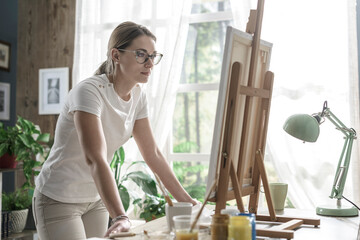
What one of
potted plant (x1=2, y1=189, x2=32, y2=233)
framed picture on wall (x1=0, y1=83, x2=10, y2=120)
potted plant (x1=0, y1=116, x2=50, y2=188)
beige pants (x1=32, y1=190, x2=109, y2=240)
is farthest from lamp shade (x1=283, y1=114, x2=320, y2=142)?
framed picture on wall (x1=0, y1=83, x2=10, y2=120)

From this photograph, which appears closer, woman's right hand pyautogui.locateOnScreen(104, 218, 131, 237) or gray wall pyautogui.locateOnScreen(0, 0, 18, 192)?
woman's right hand pyautogui.locateOnScreen(104, 218, 131, 237)

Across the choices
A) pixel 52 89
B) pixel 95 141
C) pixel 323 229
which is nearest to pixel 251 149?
pixel 323 229

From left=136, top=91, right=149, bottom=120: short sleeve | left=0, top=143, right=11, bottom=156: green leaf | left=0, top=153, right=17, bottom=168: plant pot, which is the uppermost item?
left=136, top=91, right=149, bottom=120: short sleeve

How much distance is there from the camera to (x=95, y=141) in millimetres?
1665

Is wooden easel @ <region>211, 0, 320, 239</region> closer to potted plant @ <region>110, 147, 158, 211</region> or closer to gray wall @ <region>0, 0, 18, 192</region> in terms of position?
potted plant @ <region>110, 147, 158, 211</region>

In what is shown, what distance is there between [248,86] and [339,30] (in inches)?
73.7

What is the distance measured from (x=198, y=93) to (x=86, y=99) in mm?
2172

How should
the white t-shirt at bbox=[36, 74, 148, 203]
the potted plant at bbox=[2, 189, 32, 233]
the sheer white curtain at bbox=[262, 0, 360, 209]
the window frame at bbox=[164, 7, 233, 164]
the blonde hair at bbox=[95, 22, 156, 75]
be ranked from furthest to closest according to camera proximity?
the window frame at bbox=[164, 7, 233, 164] < the potted plant at bbox=[2, 189, 32, 233] < the sheer white curtain at bbox=[262, 0, 360, 209] < the blonde hair at bbox=[95, 22, 156, 75] < the white t-shirt at bbox=[36, 74, 148, 203]

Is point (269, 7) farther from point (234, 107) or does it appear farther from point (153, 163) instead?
point (234, 107)

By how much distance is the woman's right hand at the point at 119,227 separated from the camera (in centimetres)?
143

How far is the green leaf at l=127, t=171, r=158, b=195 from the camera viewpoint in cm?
344

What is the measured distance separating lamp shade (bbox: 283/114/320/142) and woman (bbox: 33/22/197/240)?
20.2 inches

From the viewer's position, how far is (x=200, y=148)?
3865mm

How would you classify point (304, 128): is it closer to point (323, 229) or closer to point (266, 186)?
point (266, 186)
